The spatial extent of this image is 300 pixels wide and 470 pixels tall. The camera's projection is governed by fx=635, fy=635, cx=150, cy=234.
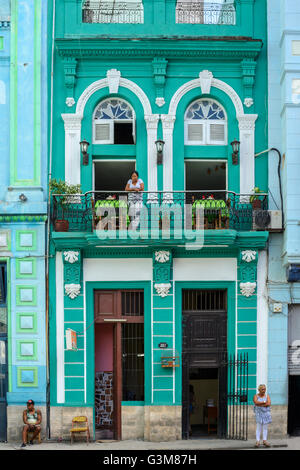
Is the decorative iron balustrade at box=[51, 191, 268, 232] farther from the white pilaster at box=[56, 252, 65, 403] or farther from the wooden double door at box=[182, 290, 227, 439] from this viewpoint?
the wooden double door at box=[182, 290, 227, 439]

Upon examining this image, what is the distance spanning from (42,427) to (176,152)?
24.4ft

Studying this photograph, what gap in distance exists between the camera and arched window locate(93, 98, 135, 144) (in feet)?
52.8

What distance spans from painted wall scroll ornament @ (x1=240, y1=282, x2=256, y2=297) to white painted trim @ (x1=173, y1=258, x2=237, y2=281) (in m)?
0.28

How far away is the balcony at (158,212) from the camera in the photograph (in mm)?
15094

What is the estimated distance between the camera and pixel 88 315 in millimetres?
15438

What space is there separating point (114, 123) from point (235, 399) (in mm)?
7451

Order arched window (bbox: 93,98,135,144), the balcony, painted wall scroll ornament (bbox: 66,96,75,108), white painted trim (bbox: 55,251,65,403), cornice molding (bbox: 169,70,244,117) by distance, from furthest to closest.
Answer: arched window (bbox: 93,98,135,144) → cornice molding (bbox: 169,70,244,117) → painted wall scroll ornament (bbox: 66,96,75,108) → white painted trim (bbox: 55,251,65,403) → the balcony

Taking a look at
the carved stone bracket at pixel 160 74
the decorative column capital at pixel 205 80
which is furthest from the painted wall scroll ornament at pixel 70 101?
the decorative column capital at pixel 205 80

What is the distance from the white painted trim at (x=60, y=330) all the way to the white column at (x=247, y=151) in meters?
4.86

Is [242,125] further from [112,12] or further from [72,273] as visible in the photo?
[72,273]

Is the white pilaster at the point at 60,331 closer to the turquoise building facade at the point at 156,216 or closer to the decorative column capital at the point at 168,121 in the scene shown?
the turquoise building facade at the point at 156,216

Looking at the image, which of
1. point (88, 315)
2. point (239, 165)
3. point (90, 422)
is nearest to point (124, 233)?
point (88, 315)

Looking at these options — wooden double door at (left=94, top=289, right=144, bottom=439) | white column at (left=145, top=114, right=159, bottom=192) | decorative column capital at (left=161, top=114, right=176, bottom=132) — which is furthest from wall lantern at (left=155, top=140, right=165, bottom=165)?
wooden double door at (left=94, top=289, right=144, bottom=439)
